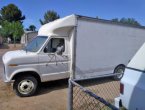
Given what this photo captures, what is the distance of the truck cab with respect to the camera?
6.36 metres

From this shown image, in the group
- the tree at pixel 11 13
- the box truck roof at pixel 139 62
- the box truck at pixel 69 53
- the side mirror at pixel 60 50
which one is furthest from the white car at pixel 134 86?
the tree at pixel 11 13

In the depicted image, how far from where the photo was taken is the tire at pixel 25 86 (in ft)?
21.1

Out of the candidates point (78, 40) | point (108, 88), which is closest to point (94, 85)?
point (108, 88)

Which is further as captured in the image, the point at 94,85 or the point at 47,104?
the point at 94,85

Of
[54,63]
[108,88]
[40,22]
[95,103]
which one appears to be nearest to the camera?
[95,103]

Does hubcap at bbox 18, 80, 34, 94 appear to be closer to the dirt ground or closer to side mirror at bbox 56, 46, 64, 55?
the dirt ground

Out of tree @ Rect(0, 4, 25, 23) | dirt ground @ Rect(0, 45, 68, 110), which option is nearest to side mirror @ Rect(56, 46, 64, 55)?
dirt ground @ Rect(0, 45, 68, 110)

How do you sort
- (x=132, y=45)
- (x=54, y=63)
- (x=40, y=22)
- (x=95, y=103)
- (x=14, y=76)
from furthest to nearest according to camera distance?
(x=40, y=22) → (x=132, y=45) → (x=54, y=63) → (x=14, y=76) → (x=95, y=103)

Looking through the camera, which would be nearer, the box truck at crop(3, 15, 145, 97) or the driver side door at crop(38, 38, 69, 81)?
the box truck at crop(3, 15, 145, 97)

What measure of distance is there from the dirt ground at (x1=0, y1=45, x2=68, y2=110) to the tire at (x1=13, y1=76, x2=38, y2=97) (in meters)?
0.20

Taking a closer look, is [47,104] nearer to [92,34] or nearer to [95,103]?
[95,103]

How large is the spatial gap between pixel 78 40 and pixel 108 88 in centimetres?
235

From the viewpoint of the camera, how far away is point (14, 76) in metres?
6.37

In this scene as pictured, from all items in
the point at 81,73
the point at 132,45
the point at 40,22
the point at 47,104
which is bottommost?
the point at 47,104
